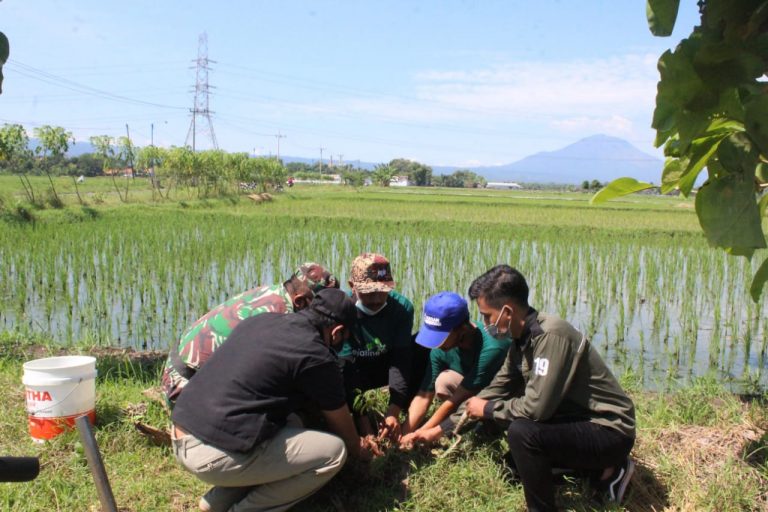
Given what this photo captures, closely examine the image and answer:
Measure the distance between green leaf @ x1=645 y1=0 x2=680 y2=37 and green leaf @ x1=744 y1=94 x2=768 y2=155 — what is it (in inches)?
8.4

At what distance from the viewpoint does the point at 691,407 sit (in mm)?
3500

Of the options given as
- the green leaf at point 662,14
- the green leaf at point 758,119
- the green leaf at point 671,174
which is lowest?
the green leaf at point 671,174

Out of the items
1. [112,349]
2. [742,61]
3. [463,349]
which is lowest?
[112,349]

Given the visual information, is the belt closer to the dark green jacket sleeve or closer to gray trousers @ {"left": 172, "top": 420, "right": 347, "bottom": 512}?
gray trousers @ {"left": 172, "top": 420, "right": 347, "bottom": 512}

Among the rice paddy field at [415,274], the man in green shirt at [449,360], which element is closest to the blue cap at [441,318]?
the man in green shirt at [449,360]

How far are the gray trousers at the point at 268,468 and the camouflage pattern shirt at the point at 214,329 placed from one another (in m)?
0.48

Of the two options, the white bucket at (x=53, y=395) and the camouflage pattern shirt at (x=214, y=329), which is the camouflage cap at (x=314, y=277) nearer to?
the camouflage pattern shirt at (x=214, y=329)

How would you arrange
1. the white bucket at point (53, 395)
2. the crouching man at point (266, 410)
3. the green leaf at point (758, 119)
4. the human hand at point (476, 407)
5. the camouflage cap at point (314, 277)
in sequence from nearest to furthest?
the green leaf at point (758, 119) < the crouching man at point (266, 410) < the human hand at point (476, 407) < the camouflage cap at point (314, 277) < the white bucket at point (53, 395)

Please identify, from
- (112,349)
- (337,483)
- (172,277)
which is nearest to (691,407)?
(337,483)

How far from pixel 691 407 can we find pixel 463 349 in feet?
4.25

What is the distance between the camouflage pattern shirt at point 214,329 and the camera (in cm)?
295

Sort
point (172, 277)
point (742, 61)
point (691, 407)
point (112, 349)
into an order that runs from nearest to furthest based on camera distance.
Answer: point (742, 61) → point (691, 407) → point (112, 349) → point (172, 277)

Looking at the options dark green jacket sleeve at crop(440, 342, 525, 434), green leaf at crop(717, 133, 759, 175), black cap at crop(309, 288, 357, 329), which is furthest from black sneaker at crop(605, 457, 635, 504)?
green leaf at crop(717, 133, 759, 175)

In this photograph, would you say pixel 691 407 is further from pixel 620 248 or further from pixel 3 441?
pixel 620 248
